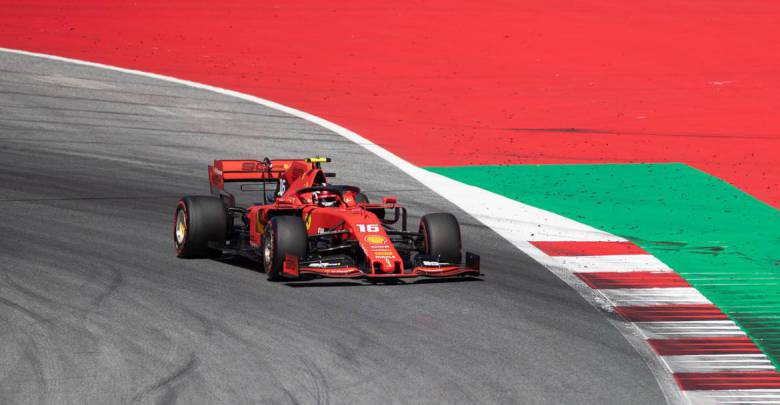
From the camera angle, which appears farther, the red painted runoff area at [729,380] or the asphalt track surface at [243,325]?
the red painted runoff area at [729,380]

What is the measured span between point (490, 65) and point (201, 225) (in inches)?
730

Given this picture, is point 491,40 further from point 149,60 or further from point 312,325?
point 312,325

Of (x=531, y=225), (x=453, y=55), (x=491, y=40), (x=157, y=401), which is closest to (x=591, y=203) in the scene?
(x=531, y=225)

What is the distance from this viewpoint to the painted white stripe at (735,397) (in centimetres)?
906

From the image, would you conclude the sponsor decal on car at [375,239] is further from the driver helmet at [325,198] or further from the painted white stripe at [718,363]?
the painted white stripe at [718,363]

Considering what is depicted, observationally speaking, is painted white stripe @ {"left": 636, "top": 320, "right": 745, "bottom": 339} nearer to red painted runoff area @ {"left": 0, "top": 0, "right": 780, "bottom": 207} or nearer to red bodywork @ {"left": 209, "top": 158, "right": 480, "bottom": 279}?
red bodywork @ {"left": 209, "top": 158, "right": 480, "bottom": 279}

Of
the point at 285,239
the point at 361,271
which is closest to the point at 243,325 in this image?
the point at 285,239

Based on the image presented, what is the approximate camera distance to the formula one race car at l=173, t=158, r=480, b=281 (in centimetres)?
1207

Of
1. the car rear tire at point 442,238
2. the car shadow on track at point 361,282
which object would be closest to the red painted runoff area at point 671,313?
the car shadow on track at point 361,282

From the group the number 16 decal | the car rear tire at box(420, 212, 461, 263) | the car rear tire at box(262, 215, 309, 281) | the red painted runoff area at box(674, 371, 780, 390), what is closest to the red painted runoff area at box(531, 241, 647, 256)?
the car rear tire at box(420, 212, 461, 263)

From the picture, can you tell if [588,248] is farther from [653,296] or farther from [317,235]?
[317,235]

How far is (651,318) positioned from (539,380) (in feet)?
8.27

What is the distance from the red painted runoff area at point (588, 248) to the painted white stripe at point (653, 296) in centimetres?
173

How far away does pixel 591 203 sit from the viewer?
686 inches
